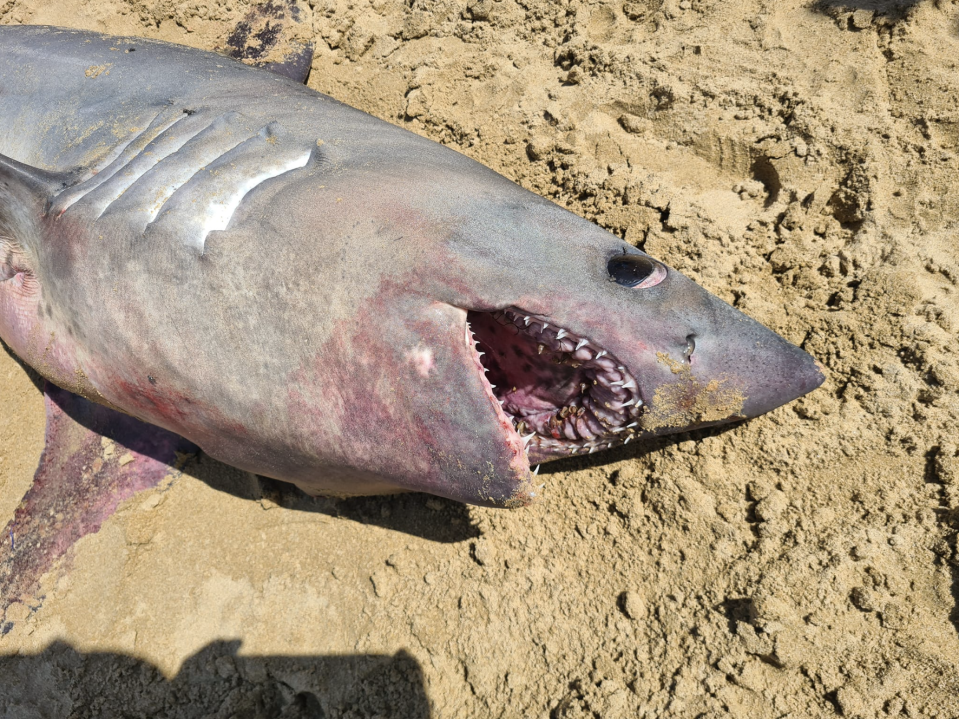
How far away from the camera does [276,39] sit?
11.6 ft

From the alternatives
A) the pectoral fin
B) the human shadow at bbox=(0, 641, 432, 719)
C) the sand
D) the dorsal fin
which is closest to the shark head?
the sand

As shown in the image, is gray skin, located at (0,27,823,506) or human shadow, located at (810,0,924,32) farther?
human shadow, located at (810,0,924,32)

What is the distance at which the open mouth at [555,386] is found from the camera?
1.58m

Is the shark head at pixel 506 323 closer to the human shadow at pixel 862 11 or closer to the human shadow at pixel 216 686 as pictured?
the human shadow at pixel 216 686

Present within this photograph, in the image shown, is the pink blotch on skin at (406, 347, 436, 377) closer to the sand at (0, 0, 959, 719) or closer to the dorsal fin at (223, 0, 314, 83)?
the sand at (0, 0, 959, 719)

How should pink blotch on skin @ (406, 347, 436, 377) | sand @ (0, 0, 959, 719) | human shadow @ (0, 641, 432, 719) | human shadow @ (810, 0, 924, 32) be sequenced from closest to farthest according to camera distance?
pink blotch on skin @ (406, 347, 436, 377) → sand @ (0, 0, 959, 719) → human shadow @ (0, 641, 432, 719) → human shadow @ (810, 0, 924, 32)

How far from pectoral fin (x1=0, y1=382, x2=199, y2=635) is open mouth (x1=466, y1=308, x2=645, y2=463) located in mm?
1646

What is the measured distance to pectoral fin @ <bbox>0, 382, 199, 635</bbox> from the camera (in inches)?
102

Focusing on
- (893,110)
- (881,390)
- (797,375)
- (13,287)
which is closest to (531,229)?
(797,375)

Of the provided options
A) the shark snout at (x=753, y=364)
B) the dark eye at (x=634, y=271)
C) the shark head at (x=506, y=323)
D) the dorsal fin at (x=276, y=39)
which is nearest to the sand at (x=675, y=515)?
the shark snout at (x=753, y=364)

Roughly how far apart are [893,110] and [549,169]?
4.43 ft

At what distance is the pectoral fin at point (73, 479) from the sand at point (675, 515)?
0.32 ft

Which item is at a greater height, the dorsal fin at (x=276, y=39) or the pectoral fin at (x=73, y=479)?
the dorsal fin at (x=276, y=39)

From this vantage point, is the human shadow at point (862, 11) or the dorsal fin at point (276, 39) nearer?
the human shadow at point (862, 11)
